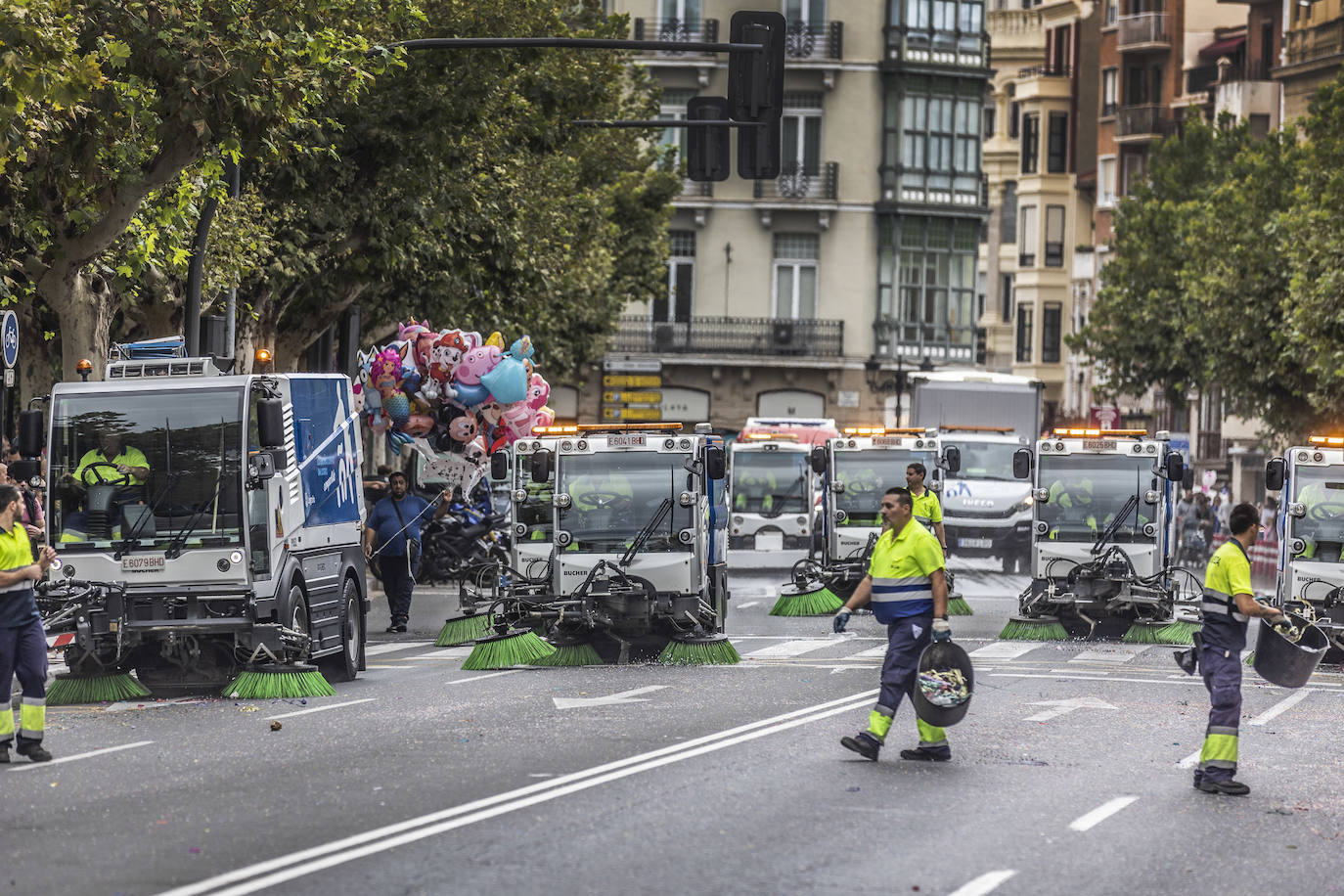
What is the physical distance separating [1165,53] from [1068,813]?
73.8 meters

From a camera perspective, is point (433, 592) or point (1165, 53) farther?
point (1165, 53)

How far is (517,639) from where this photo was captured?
21.8 m

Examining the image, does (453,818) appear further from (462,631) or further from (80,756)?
(462,631)

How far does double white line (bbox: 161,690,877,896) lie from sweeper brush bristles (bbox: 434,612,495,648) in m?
8.10

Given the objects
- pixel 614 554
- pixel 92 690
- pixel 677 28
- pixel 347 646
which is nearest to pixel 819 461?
pixel 614 554

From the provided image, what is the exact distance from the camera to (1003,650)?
A: 977 inches

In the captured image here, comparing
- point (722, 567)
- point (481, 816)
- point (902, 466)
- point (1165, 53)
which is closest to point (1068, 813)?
point (481, 816)

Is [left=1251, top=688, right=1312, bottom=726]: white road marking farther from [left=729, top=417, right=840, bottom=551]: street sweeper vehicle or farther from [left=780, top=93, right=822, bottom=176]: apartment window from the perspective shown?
[left=780, top=93, right=822, bottom=176]: apartment window

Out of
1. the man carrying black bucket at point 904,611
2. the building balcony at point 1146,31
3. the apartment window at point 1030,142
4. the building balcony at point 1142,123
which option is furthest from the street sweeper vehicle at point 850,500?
the apartment window at point 1030,142

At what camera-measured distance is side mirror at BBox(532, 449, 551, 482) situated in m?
23.5

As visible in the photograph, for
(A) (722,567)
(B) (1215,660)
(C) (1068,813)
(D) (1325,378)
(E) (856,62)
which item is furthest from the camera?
(E) (856,62)

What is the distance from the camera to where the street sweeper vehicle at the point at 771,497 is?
131 ft

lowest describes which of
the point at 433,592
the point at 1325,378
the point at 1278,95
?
the point at 433,592

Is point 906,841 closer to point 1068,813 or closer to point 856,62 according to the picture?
point 1068,813
